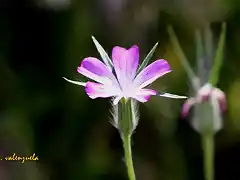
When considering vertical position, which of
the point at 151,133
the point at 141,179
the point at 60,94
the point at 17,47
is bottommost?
the point at 141,179

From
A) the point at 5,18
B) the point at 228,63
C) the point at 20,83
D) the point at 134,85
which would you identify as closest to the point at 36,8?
the point at 5,18

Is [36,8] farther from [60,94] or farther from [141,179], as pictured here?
[141,179]

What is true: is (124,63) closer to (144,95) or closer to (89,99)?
(144,95)

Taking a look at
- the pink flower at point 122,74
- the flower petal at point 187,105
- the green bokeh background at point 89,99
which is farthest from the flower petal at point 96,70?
the green bokeh background at point 89,99

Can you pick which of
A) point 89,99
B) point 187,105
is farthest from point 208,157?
point 89,99

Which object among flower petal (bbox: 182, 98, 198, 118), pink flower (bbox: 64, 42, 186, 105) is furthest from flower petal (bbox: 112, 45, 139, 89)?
flower petal (bbox: 182, 98, 198, 118)
